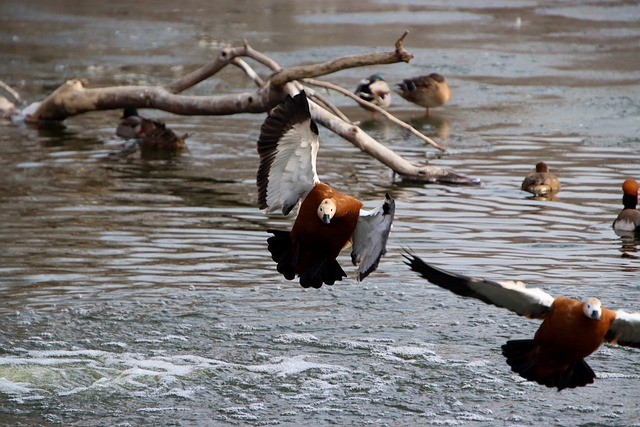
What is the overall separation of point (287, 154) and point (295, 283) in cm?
157

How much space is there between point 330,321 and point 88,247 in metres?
2.65

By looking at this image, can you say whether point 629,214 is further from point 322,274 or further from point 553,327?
point 553,327

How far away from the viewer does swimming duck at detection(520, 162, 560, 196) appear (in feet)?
36.2

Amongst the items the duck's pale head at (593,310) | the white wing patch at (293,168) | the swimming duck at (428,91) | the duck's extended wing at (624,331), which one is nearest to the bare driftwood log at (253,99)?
the swimming duck at (428,91)

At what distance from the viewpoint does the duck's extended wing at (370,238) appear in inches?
282

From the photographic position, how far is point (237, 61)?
1252cm

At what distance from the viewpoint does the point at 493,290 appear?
244 inches

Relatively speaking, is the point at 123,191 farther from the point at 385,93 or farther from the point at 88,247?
the point at 385,93

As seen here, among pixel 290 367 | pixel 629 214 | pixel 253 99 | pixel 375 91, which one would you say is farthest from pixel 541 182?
pixel 290 367

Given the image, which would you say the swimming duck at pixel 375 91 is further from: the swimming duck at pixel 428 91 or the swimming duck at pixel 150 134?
the swimming duck at pixel 150 134

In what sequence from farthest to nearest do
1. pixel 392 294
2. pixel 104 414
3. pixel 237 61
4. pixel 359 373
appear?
1. pixel 237 61
2. pixel 392 294
3. pixel 359 373
4. pixel 104 414

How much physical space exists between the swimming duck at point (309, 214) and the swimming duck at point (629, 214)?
3.40 metres

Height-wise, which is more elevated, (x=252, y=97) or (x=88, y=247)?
(x=252, y=97)

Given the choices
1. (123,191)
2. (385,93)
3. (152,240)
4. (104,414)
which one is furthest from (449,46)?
(104,414)
